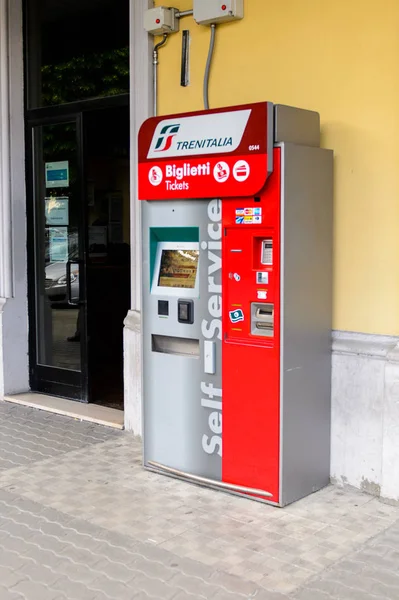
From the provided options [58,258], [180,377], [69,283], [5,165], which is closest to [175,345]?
[180,377]

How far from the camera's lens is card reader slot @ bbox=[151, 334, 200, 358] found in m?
4.55

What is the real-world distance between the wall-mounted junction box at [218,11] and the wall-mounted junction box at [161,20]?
0.97 ft

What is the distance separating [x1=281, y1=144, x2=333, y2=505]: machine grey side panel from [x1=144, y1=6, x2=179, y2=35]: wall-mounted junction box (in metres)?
1.70

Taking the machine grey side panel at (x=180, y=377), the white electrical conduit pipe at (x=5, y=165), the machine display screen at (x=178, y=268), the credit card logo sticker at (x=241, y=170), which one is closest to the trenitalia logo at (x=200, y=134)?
the credit card logo sticker at (x=241, y=170)

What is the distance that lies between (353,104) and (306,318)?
50.9 inches

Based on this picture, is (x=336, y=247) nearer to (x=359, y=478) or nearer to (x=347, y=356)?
(x=347, y=356)

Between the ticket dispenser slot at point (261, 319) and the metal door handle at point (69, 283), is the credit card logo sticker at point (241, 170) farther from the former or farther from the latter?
the metal door handle at point (69, 283)

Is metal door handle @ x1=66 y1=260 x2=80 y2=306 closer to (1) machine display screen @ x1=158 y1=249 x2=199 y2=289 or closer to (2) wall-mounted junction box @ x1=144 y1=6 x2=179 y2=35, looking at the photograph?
(1) machine display screen @ x1=158 y1=249 x2=199 y2=289

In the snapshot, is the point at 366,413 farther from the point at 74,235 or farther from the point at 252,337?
the point at 74,235

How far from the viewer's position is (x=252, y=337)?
166 inches

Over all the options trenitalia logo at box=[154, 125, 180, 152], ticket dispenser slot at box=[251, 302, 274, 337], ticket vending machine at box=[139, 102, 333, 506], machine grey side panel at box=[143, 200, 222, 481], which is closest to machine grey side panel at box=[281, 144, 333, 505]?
ticket vending machine at box=[139, 102, 333, 506]

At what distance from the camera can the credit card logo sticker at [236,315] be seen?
13.9ft

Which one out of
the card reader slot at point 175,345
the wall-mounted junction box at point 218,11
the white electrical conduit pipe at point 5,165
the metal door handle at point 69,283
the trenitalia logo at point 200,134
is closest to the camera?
the trenitalia logo at point 200,134

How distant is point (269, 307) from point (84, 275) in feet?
8.68
